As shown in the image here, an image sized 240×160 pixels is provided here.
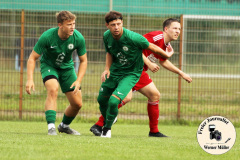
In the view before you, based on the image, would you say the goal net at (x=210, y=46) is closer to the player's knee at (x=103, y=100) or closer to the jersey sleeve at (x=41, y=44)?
the player's knee at (x=103, y=100)

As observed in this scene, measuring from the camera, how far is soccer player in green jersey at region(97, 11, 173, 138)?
860cm

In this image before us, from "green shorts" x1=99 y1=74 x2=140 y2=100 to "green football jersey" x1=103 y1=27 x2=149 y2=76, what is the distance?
96 mm

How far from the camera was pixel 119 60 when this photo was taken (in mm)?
8945

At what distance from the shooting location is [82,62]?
358 inches

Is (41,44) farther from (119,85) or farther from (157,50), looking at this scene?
(157,50)

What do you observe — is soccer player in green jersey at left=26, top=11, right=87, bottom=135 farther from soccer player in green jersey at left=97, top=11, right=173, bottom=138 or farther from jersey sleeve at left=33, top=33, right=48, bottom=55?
soccer player in green jersey at left=97, top=11, right=173, bottom=138

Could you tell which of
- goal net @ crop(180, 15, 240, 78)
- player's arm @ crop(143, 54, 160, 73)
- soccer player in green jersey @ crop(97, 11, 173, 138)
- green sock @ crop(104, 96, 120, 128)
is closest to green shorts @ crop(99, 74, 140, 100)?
soccer player in green jersey @ crop(97, 11, 173, 138)

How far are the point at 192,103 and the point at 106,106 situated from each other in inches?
198

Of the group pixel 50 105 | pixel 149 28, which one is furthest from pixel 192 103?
pixel 50 105

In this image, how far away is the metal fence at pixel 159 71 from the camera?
13688 mm

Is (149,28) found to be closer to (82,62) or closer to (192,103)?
(192,103)

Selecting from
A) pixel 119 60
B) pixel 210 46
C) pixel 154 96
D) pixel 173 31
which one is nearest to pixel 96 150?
pixel 119 60

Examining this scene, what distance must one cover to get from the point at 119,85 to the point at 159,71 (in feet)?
17.2

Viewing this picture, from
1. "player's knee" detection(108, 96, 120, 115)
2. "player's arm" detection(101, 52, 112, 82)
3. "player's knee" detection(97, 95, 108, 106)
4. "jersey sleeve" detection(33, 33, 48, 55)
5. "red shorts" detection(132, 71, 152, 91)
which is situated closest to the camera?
"player's knee" detection(108, 96, 120, 115)
